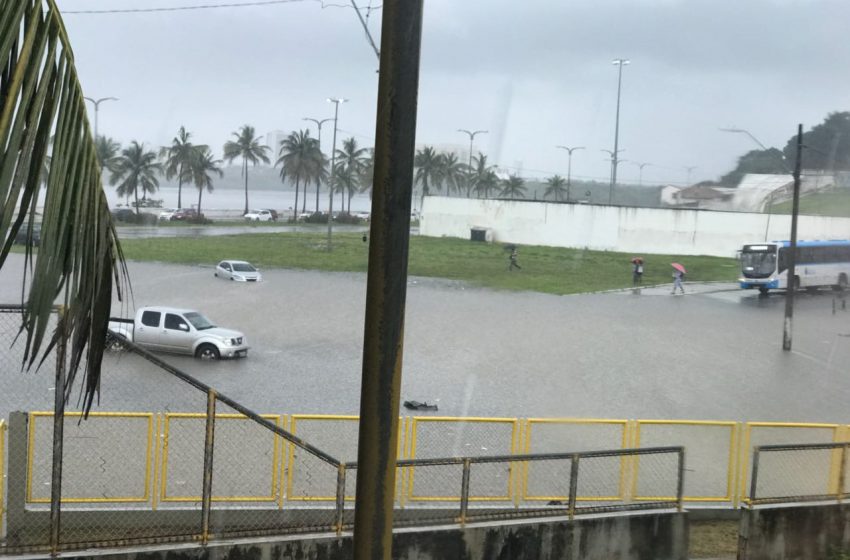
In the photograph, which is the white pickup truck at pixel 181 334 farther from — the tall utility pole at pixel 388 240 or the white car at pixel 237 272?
the tall utility pole at pixel 388 240

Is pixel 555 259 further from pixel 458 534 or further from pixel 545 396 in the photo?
pixel 458 534

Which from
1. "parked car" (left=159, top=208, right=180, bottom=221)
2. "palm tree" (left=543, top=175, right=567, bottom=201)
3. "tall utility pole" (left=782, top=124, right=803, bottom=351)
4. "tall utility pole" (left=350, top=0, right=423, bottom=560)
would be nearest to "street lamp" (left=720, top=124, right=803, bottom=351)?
"tall utility pole" (left=782, top=124, right=803, bottom=351)

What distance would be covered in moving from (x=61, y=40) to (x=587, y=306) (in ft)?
39.3

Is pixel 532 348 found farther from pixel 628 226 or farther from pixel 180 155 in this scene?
pixel 180 155

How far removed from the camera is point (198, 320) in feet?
35.1

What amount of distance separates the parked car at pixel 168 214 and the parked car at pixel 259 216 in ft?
3.41

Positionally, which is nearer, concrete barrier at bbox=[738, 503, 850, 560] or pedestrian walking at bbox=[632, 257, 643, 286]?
concrete barrier at bbox=[738, 503, 850, 560]

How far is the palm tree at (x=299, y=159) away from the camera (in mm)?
12797

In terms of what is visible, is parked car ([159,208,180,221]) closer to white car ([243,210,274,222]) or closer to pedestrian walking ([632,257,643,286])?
white car ([243,210,274,222])

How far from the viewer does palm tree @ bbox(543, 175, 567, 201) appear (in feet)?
47.2

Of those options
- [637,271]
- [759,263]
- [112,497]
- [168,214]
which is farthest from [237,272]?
[759,263]

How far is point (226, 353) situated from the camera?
35.8ft

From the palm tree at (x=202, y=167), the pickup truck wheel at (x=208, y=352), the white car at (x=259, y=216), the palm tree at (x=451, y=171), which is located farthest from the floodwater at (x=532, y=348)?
the palm tree at (x=451, y=171)

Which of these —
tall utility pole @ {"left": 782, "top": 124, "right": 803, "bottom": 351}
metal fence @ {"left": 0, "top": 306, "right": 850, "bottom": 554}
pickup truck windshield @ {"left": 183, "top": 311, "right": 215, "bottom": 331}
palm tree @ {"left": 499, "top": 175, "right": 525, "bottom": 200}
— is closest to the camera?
metal fence @ {"left": 0, "top": 306, "right": 850, "bottom": 554}
